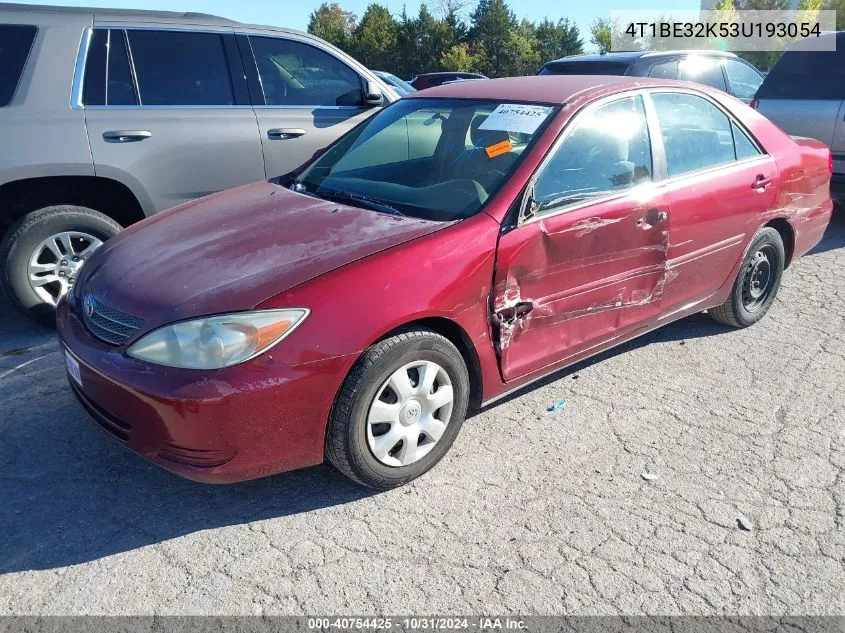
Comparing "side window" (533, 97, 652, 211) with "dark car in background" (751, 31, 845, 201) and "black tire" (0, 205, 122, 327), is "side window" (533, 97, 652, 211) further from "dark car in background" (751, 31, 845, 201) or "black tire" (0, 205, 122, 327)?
"dark car in background" (751, 31, 845, 201)

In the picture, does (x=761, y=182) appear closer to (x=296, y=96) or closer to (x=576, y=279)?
(x=576, y=279)

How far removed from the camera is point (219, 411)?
8.70 feet

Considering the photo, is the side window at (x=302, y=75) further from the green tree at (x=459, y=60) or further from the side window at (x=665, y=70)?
the green tree at (x=459, y=60)

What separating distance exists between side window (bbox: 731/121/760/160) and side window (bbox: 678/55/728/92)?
4.33 metres

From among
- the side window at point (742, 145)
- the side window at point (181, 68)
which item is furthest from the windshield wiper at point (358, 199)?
the side window at point (742, 145)

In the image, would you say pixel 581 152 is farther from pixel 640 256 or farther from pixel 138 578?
pixel 138 578

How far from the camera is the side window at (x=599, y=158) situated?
350 cm

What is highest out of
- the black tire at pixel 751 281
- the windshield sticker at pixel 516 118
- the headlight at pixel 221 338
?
the windshield sticker at pixel 516 118

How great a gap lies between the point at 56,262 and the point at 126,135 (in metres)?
0.92

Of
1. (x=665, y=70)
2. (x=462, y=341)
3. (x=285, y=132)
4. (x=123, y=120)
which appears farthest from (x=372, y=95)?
(x=665, y=70)

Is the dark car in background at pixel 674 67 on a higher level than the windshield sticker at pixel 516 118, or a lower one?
higher

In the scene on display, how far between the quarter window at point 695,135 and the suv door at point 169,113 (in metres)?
2.80

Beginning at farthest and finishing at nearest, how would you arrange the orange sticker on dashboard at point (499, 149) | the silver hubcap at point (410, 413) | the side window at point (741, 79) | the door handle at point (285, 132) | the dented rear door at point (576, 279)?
1. the side window at point (741, 79)
2. the door handle at point (285, 132)
3. the orange sticker on dashboard at point (499, 149)
4. the dented rear door at point (576, 279)
5. the silver hubcap at point (410, 413)

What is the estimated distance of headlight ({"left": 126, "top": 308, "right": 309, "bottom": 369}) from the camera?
268cm
